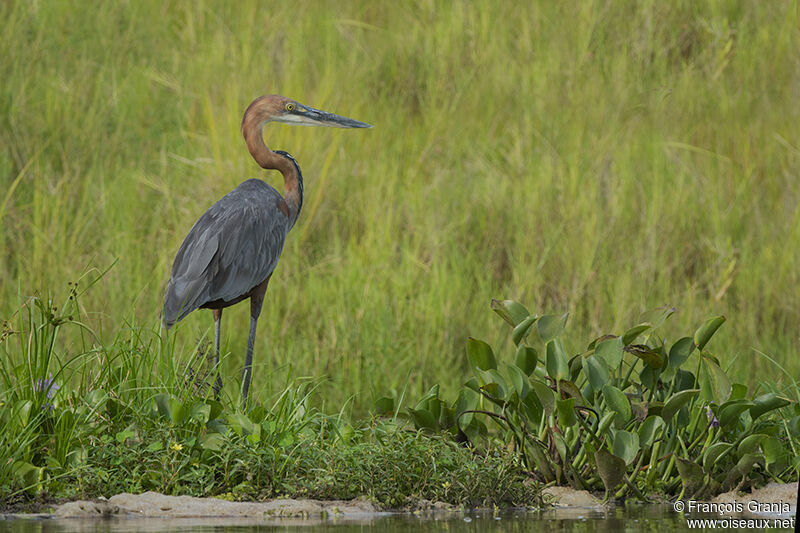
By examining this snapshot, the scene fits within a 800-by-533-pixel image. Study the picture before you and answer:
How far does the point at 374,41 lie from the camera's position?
13.0 metres

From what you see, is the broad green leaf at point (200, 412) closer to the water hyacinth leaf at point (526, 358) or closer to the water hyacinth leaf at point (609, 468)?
the water hyacinth leaf at point (526, 358)

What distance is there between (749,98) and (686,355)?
7318mm

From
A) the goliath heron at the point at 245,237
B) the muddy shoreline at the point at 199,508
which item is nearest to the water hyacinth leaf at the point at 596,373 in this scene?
the muddy shoreline at the point at 199,508

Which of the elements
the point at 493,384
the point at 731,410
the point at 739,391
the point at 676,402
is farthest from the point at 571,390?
the point at 739,391

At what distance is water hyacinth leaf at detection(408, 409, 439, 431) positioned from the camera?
545cm

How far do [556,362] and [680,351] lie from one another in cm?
59

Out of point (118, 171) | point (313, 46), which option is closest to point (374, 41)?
point (313, 46)

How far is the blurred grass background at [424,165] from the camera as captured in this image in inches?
331

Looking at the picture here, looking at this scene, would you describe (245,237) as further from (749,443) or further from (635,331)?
(749,443)

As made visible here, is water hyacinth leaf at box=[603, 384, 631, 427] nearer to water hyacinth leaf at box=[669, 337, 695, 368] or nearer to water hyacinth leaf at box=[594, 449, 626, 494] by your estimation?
water hyacinth leaf at box=[594, 449, 626, 494]

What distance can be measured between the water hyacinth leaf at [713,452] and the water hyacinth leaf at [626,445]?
29cm

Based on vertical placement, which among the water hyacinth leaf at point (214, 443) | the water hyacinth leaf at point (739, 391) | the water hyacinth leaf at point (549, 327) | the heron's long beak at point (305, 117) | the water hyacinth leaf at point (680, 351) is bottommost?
the water hyacinth leaf at point (214, 443)

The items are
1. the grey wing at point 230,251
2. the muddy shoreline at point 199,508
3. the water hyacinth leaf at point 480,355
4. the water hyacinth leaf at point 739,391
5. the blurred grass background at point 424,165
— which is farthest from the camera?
the blurred grass background at point 424,165

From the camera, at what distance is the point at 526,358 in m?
5.40
